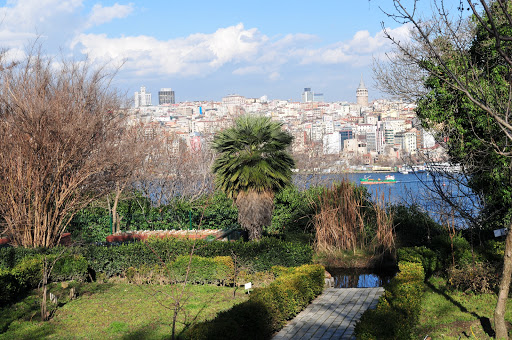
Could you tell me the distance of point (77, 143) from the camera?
1204 cm

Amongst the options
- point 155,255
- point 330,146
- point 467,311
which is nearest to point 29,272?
point 155,255

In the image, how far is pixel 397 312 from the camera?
19.5 feet

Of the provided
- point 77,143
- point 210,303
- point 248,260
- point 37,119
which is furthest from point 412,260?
point 37,119

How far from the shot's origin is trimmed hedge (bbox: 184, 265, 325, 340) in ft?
17.8

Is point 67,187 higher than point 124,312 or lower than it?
higher

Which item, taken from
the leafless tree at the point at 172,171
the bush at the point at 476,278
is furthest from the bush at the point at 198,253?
the leafless tree at the point at 172,171

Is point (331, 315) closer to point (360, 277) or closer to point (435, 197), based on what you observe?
point (360, 277)

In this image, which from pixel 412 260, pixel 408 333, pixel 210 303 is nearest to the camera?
pixel 408 333

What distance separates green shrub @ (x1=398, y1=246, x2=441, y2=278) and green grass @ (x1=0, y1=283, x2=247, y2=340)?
3209 mm

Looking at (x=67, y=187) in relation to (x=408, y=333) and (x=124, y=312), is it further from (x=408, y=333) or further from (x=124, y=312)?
(x=408, y=333)

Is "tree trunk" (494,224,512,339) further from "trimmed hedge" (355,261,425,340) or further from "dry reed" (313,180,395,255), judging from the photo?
"dry reed" (313,180,395,255)

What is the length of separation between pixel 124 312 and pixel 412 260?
5252mm

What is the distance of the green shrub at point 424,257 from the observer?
9.23 m

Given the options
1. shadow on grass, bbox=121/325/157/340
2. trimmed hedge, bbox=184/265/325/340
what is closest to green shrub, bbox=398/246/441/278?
trimmed hedge, bbox=184/265/325/340
